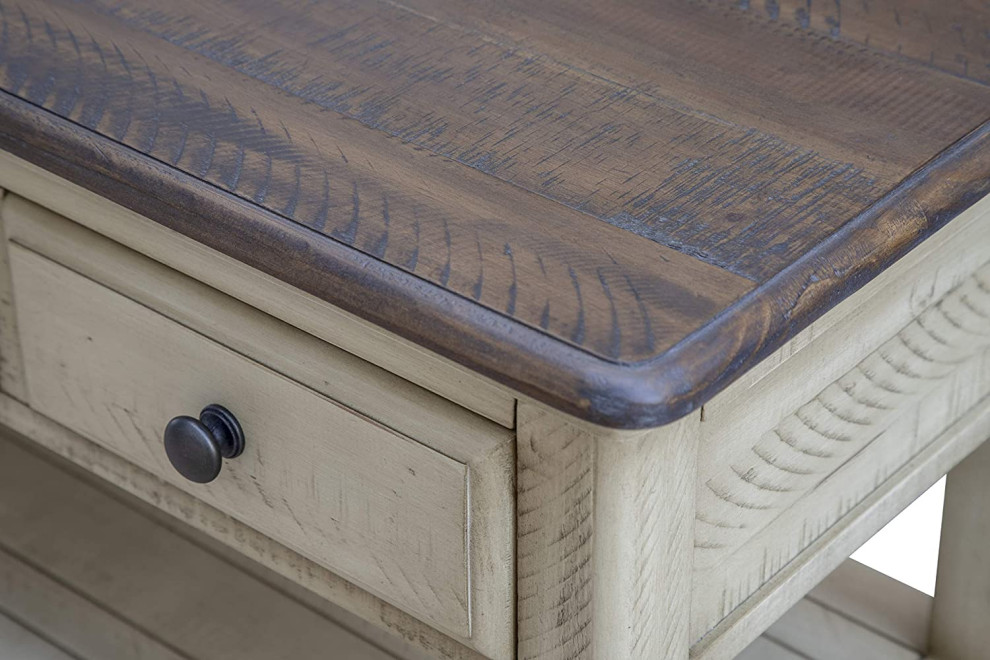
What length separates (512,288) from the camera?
54 centimetres

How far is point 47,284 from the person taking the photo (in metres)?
0.71

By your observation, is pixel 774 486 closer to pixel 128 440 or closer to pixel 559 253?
pixel 559 253

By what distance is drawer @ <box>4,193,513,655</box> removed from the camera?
0.60 meters

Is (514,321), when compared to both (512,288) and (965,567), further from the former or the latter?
(965,567)

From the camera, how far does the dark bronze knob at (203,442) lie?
0.65m

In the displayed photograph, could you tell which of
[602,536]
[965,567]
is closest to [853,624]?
[965,567]

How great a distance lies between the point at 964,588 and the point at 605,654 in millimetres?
572

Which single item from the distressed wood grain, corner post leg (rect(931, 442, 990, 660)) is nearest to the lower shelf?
corner post leg (rect(931, 442, 990, 660))

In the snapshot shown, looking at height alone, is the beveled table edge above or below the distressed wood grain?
below

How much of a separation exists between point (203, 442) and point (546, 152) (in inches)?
7.9

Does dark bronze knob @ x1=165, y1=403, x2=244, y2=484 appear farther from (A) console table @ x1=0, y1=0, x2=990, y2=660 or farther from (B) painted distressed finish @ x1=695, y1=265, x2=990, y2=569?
(B) painted distressed finish @ x1=695, y1=265, x2=990, y2=569

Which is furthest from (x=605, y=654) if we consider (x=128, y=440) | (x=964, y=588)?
(x=964, y=588)

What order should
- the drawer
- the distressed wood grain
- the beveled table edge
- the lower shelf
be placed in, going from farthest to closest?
the lower shelf → the distressed wood grain → the drawer → the beveled table edge

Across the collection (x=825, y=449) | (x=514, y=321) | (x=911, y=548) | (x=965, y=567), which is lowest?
(x=911, y=548)
